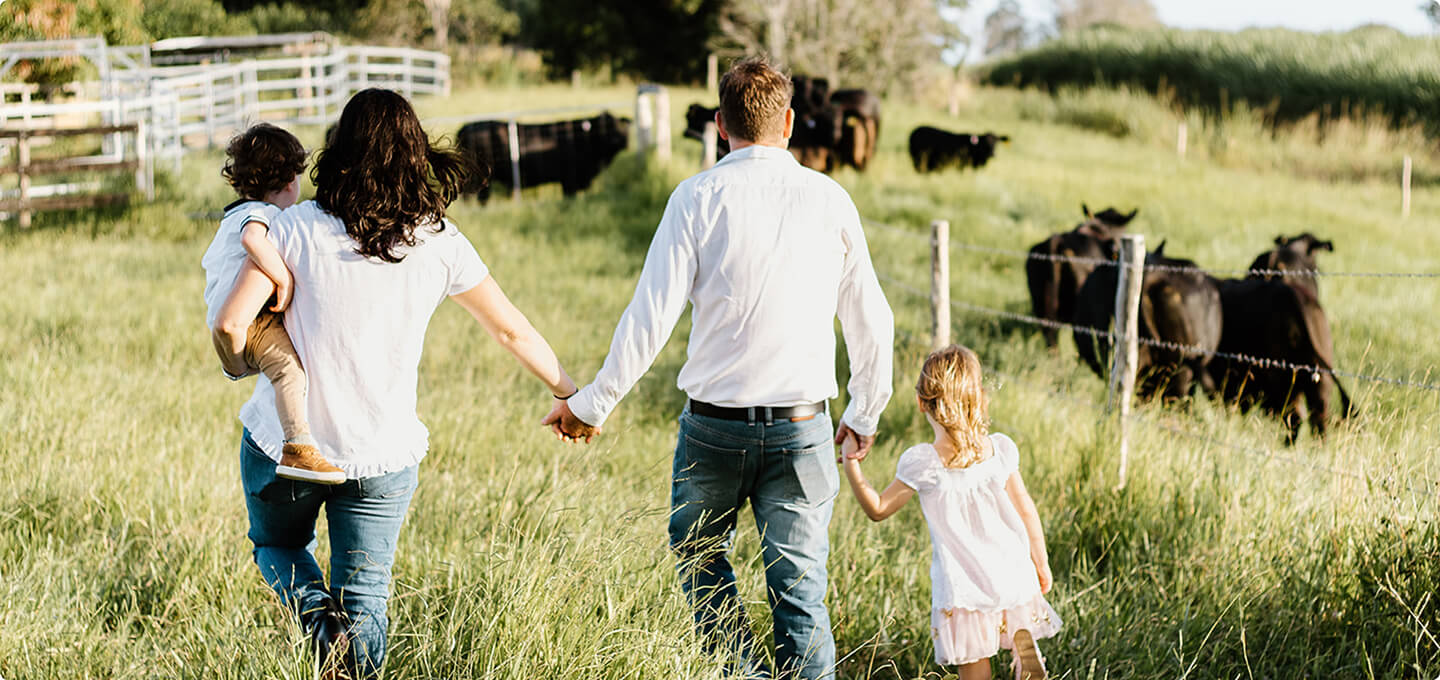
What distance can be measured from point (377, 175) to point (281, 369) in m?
0.53

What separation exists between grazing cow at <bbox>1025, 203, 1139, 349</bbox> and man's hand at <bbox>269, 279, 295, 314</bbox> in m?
7.28

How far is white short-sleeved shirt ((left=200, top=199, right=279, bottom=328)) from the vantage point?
2.75 m

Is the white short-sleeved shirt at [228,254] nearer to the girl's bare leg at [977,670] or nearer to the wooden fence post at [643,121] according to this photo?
the girl's bare leg at [977,670]

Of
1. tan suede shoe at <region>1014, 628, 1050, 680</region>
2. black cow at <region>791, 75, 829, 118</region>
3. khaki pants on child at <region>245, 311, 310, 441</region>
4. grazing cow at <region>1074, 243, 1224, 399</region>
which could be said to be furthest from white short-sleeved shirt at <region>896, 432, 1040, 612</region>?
black cow at <region>791, 75, 829, 118</region>

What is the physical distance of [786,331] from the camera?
9.95 feet

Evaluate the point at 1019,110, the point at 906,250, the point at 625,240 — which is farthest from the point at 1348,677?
the point at 1019,110

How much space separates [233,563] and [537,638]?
161cm

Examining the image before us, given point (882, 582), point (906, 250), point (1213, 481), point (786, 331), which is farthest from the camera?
point (906, 250)

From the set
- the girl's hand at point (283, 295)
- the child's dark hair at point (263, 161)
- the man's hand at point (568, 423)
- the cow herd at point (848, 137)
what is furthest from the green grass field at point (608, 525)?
the cow herd at point (848, 137)

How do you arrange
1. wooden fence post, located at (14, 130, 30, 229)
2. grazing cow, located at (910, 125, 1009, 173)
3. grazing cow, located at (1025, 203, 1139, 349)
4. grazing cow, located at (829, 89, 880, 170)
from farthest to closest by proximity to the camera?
grazing cow, located at (910, 125, 1009, 173)
grazing cow, located at (829, 89, 880, 170)
wooden fence post, located at (14, 130, 30, 229)
grazing cow, located at (1025, 203, 1139, 349)

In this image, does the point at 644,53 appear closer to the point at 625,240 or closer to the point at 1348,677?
the point at 625,240

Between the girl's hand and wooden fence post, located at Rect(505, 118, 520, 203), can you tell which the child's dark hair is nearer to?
the girl's hand

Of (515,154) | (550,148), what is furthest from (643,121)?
(515,154)

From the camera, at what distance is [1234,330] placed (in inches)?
300
